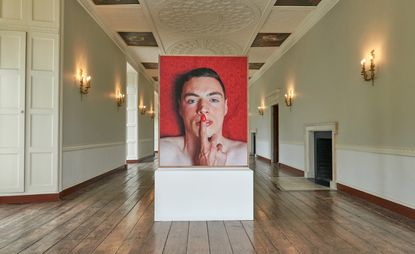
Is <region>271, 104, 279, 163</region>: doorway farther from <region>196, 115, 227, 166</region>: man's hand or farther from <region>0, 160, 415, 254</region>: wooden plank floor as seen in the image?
<region>196, 115, 227, 166</region>: man's hand

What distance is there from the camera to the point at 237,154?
163 inches

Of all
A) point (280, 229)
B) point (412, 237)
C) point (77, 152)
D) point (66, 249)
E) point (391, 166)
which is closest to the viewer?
point (66, 249)

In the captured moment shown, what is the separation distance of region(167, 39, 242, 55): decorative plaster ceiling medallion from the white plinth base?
6.01 metres

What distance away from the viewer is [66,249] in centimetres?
304

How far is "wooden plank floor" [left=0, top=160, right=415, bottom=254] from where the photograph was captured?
3096mm

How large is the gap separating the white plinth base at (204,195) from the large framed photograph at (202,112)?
0.48ft

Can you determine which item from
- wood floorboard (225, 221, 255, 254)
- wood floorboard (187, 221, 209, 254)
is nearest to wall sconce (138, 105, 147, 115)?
wood floorboard (187, 221, 209, 254)

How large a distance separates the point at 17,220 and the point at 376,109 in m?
5.37

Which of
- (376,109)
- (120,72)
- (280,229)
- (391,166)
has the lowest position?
(280,229)

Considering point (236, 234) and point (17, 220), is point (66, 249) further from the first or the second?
point (236, 234)

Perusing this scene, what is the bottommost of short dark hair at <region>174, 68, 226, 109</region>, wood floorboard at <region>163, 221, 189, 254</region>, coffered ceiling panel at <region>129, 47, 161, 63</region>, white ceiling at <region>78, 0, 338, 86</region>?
wood floorboard at <region>163, 221, 189, 254</region>

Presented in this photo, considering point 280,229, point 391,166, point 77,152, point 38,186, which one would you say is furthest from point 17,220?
point 391,166

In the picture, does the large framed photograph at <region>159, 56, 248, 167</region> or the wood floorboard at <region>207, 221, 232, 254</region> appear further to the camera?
the large framed photograph at <region>159, 56, 248, 167</region>

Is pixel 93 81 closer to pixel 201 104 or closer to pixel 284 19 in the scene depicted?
pixel 201 104
